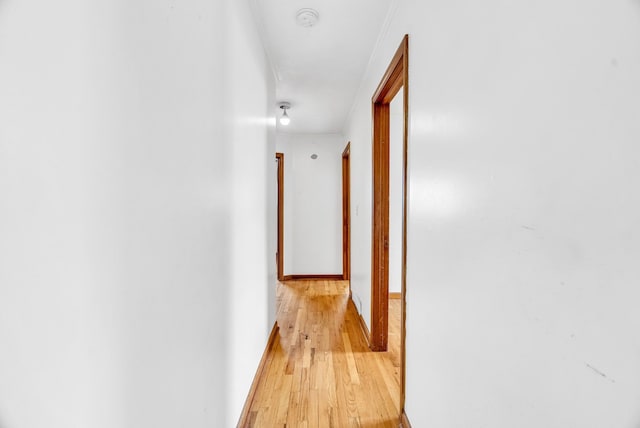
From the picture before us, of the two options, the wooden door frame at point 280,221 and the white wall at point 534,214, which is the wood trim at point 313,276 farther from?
the white wall at point 534,214

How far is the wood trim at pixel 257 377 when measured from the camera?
1638 millimetres

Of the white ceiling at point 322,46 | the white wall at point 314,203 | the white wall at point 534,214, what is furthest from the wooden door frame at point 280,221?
the white wall at point 534,214

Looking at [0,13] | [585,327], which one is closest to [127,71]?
[0,13]

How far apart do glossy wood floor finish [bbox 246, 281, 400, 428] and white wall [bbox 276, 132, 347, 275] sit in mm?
1664

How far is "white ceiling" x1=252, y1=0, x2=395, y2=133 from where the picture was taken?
190 centimetres

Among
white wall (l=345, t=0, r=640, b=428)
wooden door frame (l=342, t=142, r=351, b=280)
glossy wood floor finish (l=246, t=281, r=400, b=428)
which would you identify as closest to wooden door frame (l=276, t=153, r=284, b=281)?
wooden door frame (l=342, t=142, r=351, b=280)

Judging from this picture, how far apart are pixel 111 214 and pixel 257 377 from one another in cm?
174

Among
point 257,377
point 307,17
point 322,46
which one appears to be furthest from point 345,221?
point 307,17

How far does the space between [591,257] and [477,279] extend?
405 mm

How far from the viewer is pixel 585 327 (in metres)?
0.53

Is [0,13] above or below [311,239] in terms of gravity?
above

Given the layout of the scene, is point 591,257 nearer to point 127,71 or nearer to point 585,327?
point 585,327

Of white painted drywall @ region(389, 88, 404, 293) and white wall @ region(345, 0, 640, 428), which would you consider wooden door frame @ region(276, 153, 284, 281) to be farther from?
white wall @ region(345, 0, 640, 428)

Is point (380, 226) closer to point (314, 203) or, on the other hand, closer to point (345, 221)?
point (345, 221)
